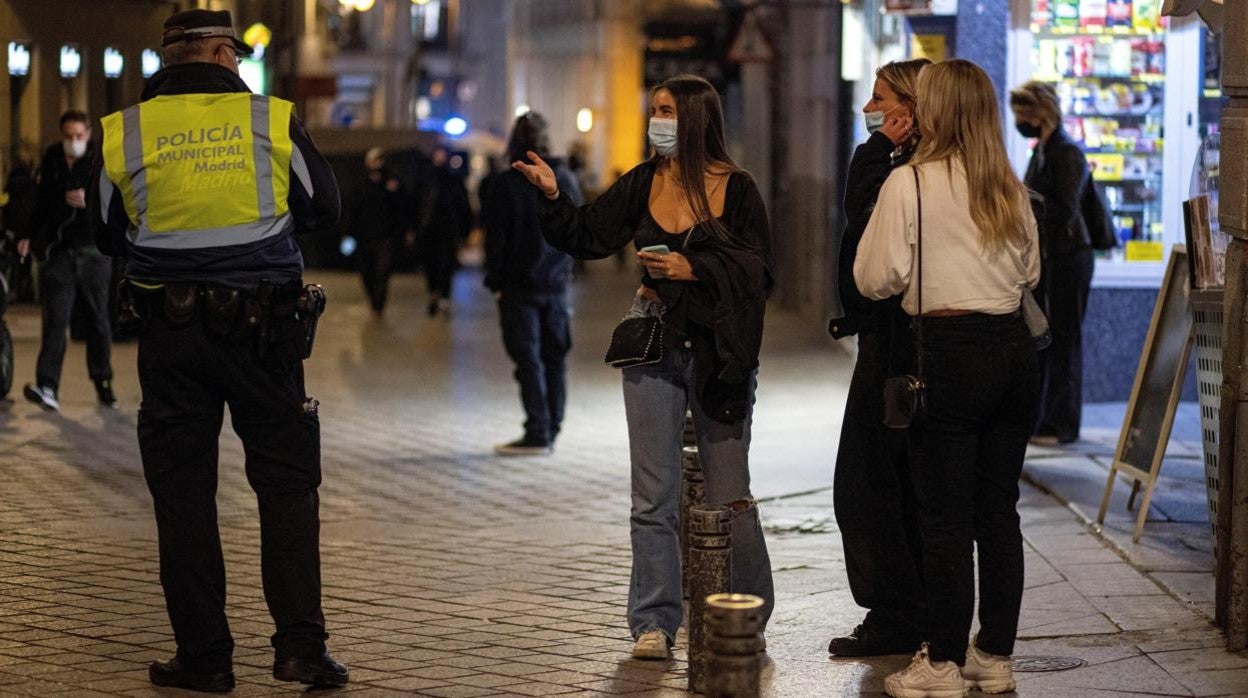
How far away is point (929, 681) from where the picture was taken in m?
5.81

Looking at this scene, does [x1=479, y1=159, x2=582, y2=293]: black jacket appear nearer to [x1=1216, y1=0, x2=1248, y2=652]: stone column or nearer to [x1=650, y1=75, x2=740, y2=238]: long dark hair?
[x1=650, y1=75, x2=740, y2=238]: long dark hair

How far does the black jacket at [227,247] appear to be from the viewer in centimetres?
579

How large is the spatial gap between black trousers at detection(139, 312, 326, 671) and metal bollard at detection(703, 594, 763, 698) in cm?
150

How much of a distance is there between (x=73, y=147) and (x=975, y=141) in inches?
319

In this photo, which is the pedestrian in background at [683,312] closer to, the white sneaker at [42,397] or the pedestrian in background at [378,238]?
the white sneaker at [42,397]

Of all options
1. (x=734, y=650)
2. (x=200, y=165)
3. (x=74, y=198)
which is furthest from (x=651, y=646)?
(x=74, y=198)

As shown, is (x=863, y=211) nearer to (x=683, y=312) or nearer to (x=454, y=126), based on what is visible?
(x=683, y=312)

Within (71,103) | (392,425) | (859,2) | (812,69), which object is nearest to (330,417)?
(392,425)

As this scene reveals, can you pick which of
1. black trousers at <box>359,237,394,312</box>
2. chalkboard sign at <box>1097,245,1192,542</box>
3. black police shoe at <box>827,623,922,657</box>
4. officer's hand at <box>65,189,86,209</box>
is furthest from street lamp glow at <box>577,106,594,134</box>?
black police shoe at <box>827,623,922,657</box>

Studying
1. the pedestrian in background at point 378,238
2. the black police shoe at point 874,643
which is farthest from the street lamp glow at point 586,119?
the black police shoe at point 874,643

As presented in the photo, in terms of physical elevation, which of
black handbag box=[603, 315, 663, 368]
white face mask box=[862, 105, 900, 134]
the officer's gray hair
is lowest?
black handbag box=[603, 315, 663, 368]

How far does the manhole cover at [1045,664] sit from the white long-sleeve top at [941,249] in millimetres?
1267

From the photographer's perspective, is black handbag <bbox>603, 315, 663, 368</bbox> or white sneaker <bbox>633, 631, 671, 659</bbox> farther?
white sneaker <bbox>633, 631, 671, 659</bbox>

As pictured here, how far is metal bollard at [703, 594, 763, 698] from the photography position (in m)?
4.94
